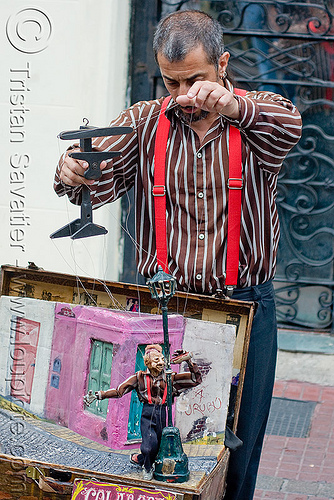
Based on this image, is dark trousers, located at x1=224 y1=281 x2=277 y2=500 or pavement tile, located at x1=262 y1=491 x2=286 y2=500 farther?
pavement tile, located at x1=262 y1=491 x2=286 y2=500

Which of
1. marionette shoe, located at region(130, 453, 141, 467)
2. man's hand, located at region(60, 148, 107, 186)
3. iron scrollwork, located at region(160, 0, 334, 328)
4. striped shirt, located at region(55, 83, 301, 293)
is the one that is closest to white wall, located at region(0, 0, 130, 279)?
iron scrollwork, located at region(160, 0, 334, 328)

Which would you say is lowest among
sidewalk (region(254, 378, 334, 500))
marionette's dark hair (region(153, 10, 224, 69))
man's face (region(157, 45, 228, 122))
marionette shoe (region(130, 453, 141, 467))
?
sidewalk (region(254, 378, 334, 500))

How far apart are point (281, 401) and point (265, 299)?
2075 millimetres

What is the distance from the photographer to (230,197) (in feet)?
6.49

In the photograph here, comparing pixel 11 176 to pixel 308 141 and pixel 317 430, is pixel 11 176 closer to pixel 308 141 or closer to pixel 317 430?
pixel 308 141

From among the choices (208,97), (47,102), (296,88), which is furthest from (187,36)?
(296,88)

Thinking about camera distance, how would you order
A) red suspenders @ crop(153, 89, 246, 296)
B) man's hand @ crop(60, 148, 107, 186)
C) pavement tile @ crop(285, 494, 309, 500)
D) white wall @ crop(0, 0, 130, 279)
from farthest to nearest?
white wall @ crop(0, 0, 130, 279)
pavement tile @ crop(285, 494, 309, 500)
red suspenders @ crop(153, 89, 246, 296)
man's hand @ crop(60, 148, 107, 186)

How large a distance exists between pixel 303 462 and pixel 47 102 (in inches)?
88.3

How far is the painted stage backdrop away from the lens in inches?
71.9

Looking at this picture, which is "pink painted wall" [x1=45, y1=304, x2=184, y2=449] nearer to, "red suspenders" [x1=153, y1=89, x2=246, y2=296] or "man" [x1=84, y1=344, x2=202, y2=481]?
"man" [x1=84, y1=344, x2=202, y2=481]

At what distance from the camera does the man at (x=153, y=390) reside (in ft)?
5.43

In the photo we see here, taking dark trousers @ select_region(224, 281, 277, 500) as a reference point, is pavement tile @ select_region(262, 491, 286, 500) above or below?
below


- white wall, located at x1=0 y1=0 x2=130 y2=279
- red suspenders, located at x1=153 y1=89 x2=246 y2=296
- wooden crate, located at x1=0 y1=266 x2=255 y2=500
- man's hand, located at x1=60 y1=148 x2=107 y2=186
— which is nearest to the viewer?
wooden crate, located at x1=0 y1=266 x2=255 y2=500

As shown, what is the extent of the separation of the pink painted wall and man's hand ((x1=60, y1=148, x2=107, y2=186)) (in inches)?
13.0
